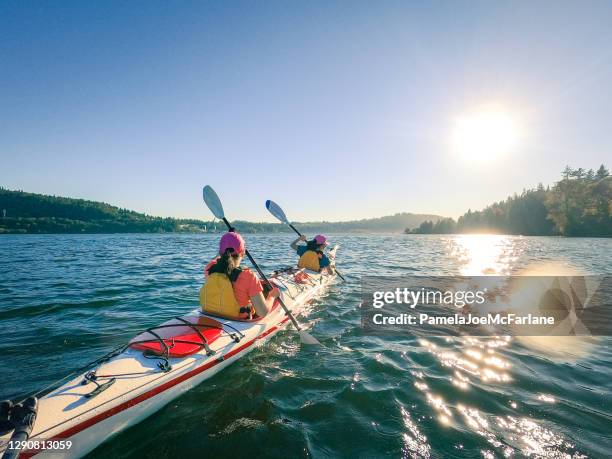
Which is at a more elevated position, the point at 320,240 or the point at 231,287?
the point at 320,240

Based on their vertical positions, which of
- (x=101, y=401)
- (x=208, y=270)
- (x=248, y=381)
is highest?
(x=208, y=270)

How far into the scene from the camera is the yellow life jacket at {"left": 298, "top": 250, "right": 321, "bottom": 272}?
12.4m

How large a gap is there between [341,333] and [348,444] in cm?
378

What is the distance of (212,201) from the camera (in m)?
9.18

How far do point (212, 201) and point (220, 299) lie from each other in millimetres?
4187

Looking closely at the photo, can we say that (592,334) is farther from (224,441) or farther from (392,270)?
(392,270)

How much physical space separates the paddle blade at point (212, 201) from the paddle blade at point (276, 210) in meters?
3.28

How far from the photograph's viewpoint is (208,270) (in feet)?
19.2

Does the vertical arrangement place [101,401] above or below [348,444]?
above

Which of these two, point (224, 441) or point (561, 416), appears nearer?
point (224, 441)

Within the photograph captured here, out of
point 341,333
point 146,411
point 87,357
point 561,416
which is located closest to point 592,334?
point 561,416

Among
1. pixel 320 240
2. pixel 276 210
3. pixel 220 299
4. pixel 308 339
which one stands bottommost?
pixel 308 339

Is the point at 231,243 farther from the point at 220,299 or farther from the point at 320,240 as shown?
the point at 320,240

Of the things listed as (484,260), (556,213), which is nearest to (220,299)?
(484,260)
